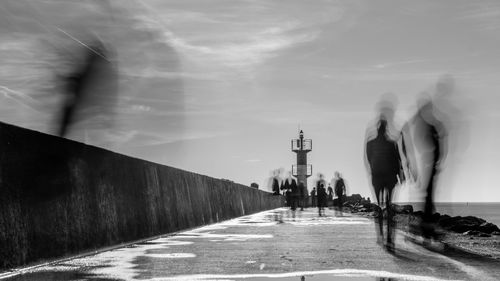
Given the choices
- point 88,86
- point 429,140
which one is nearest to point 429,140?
point 429,140

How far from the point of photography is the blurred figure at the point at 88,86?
11.9m

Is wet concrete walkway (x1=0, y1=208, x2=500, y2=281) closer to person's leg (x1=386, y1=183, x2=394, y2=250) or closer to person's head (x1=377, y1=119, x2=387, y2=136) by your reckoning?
person's leg (x1=386, y1=183, x2=394, y2=250)

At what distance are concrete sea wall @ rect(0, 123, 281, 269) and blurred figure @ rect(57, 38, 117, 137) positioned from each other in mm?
891

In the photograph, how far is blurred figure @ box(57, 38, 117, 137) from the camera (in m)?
11.9

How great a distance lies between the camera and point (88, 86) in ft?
39.4

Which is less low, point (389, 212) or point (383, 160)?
point (383, 160)

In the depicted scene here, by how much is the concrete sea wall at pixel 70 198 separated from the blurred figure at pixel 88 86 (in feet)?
2.92

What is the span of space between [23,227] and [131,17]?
595cm

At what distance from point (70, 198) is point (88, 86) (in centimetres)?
271

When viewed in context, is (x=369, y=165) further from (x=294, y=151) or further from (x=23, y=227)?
(x=294, y=151)

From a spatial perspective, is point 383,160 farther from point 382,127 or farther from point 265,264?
point 265,264

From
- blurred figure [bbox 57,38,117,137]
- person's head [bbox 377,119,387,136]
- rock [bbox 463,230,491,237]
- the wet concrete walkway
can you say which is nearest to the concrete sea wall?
the wet concrete walkway

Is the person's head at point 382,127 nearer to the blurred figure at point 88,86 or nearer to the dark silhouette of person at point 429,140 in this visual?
the dark silhouette of person at point 429,140

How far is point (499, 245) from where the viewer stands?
16.5 m
